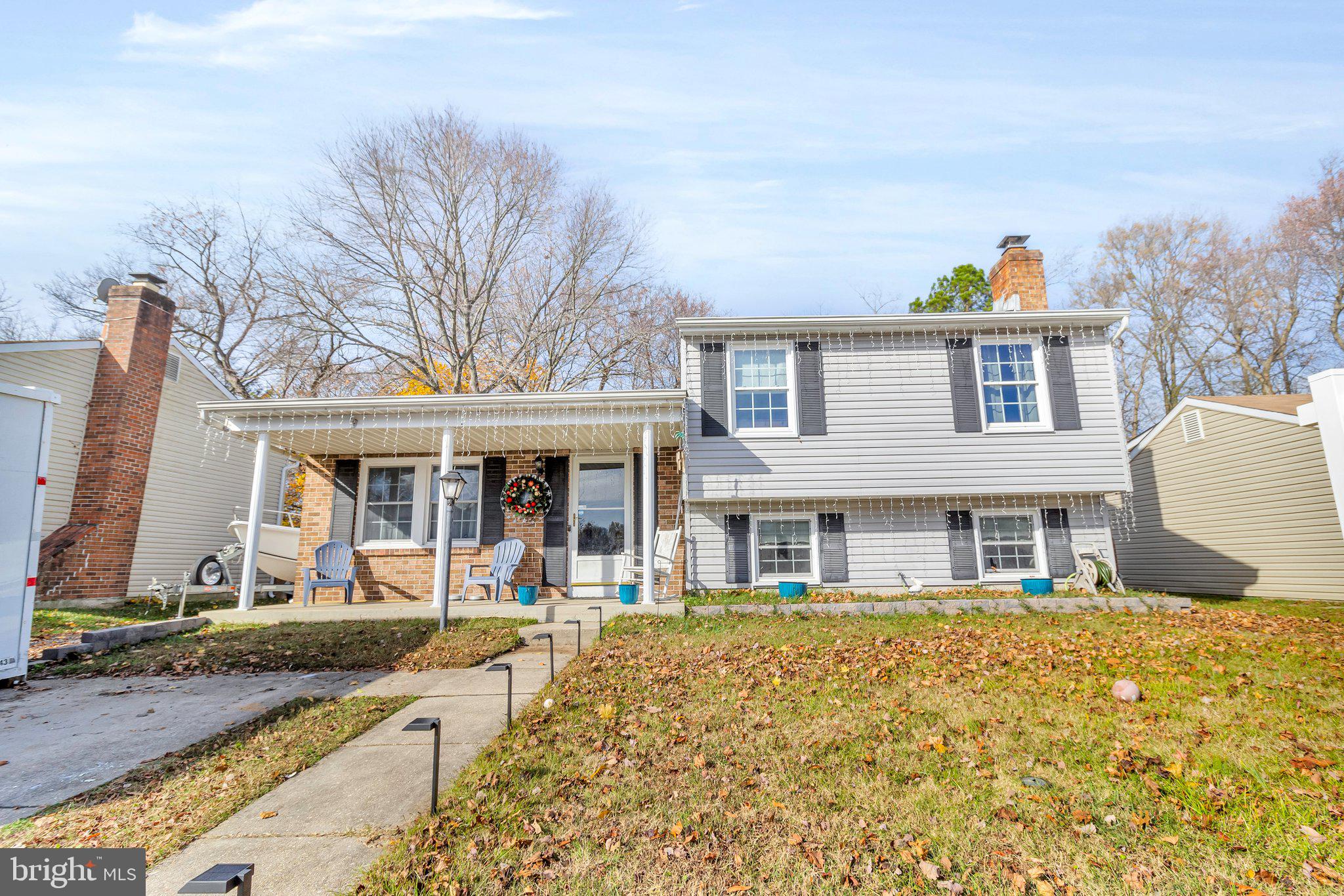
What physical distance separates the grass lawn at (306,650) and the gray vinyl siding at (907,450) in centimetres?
397

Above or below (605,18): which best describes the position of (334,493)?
below

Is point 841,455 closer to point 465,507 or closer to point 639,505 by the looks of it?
point 639,505

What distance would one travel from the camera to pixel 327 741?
12.2 ft

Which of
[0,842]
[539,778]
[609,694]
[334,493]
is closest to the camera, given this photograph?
[0,842]

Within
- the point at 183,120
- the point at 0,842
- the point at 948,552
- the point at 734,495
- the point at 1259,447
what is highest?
the point at 183,120

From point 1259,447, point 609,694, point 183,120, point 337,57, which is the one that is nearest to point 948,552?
point 1259,447

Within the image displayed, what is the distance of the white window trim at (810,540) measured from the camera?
31.7 feet

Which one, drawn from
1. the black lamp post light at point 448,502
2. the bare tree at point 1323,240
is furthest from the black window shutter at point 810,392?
the bare tree at point 1323,240

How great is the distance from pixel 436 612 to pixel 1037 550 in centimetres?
914

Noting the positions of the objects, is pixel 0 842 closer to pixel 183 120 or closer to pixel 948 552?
pixel 183 120

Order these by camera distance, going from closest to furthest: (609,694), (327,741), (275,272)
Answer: (327,741) → (609,694) → (275,272)

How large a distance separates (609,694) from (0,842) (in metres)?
3.10

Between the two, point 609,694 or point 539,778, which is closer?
point 539,778

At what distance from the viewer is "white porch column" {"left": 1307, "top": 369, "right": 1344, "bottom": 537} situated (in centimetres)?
342
